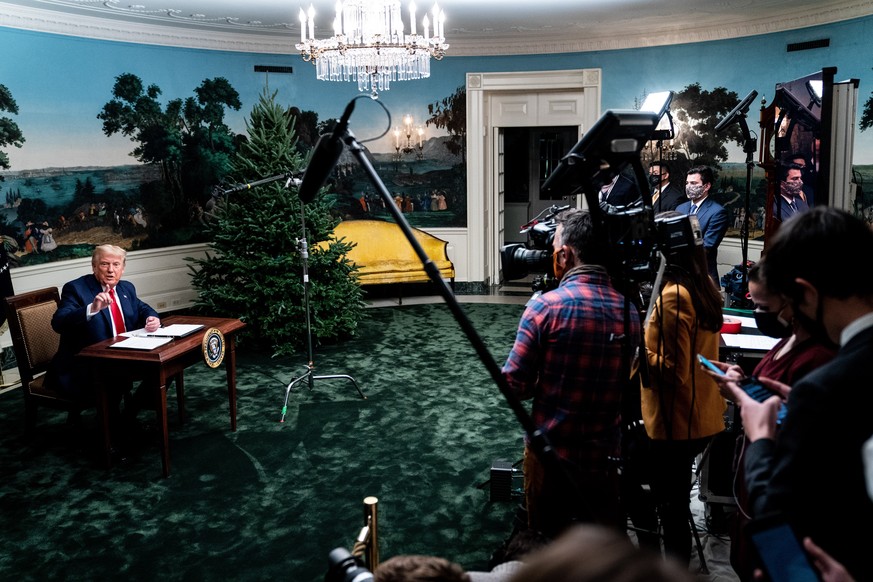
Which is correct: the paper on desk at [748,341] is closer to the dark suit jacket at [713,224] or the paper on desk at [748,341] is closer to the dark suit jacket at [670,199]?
the dark suit jacket at [713,224]

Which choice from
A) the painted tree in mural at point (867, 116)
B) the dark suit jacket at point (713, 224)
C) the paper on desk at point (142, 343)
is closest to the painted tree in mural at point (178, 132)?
the paper on desk at point (142, 343)

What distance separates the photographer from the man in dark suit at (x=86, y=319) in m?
4.80

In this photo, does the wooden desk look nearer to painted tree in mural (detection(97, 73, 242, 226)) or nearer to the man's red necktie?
the man's red necktie

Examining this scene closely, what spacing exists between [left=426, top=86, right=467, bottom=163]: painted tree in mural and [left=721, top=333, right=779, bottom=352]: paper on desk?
7.22 metres

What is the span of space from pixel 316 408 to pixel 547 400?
359 centimetres

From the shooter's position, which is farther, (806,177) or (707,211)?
(707,211)

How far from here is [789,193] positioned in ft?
18.5

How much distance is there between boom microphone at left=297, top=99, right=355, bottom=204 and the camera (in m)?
1.83

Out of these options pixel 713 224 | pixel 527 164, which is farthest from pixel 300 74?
pixel 713 224

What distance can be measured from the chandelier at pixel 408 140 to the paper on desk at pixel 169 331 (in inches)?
248

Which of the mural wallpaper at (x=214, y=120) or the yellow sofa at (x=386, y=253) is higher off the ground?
the mural wallpaper at (x=214, y=120)

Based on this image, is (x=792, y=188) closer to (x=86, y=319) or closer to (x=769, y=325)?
(x=769, y=325)

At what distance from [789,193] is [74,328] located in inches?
214

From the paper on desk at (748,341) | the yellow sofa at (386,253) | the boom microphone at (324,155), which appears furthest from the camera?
the yellow sofa at (386,253)
